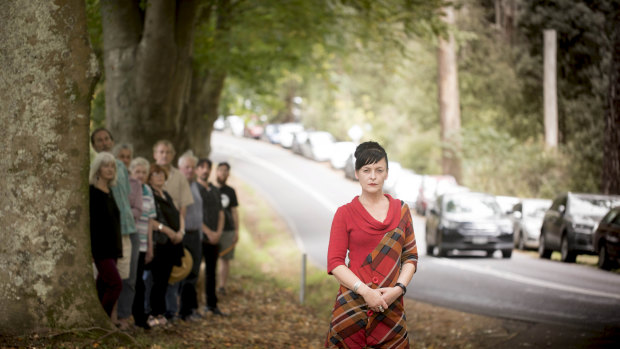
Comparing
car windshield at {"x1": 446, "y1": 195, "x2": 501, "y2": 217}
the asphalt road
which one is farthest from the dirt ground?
car windshield at {"x1": 446, "y1": 195, "x2": 501, "y2": 217}

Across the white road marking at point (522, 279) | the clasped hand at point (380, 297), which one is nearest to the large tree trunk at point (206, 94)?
the white road marking at point (522, 279)

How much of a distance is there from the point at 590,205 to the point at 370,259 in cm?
1977

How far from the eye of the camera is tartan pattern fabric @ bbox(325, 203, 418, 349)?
220 inches

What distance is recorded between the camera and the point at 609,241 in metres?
19.8

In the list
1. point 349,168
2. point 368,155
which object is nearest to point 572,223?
point 368,155

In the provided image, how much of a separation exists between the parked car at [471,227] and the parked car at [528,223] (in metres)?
3.65

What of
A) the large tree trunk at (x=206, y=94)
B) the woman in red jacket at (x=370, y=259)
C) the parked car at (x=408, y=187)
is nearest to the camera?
the woman in red jacket at (x=370, y=259)

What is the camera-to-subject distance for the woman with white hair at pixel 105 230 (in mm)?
9312

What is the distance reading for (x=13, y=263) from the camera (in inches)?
298

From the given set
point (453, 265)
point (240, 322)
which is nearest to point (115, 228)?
point (240, 322)

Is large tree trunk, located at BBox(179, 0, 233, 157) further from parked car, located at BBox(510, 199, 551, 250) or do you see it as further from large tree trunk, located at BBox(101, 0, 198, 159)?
parked car, located at BBox(510, 199, 551, 250)

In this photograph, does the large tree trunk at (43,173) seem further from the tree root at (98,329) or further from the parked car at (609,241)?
the parked car at (609,241)

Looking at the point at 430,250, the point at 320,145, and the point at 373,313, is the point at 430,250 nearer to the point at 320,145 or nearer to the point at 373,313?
the point at 373,313

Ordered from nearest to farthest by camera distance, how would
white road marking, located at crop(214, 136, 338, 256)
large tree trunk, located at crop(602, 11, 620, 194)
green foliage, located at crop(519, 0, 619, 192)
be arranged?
1. large tree trunk, located at crop(602, 11, 620, 194)
2. white road marking, located at crop(214, 136, 338, 256)
3. green foliage, located at crop(519, 0, 619, 192)
